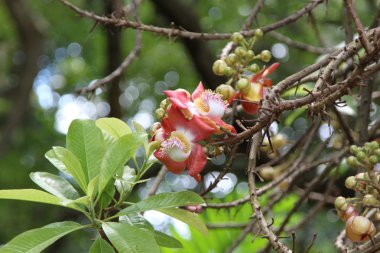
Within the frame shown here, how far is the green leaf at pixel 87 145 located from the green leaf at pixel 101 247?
0.10 m

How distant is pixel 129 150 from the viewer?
30.5 inches

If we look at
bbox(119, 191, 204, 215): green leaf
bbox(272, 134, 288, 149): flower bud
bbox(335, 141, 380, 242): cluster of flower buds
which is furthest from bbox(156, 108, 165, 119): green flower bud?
bbox(272, 134, 288, 149): flower bud

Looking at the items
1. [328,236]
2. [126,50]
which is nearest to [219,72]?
[328,236]

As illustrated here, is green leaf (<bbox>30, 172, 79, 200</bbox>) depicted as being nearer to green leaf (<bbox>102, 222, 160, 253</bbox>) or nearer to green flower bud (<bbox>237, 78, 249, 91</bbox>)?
green leaf (<bbox>102, 222, 160, 253</bbox>)

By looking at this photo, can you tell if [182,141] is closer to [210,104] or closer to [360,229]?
[210,104]

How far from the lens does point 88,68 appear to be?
4629 millimetres

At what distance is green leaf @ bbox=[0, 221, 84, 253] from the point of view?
0.74m

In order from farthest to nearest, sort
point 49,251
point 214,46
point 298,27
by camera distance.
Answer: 1. point 49,251
2. point 214,46
3. point 298,27

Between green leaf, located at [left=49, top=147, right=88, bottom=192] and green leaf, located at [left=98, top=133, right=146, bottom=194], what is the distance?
46 millimetres

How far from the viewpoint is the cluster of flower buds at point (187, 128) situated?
764 millimetres

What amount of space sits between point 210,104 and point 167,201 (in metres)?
0.13

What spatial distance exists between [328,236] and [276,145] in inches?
68.7

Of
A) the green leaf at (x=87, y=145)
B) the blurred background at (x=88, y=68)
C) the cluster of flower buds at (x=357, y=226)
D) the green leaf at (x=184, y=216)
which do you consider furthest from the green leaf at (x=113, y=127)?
the blurred background at (x=88, y=68)

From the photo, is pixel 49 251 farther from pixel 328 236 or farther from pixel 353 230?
pixel 353 230
